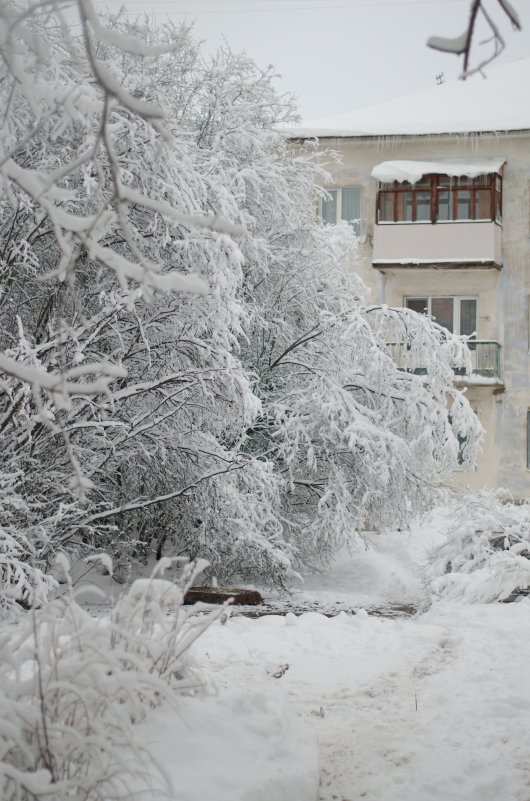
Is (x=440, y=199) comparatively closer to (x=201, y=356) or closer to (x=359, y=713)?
(x=201, y=356)

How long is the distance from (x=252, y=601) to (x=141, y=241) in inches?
196

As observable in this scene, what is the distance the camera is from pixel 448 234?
25094 mm

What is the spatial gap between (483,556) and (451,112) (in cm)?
1916

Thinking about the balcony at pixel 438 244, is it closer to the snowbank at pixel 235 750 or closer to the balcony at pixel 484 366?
the balcony at pixel 484 366

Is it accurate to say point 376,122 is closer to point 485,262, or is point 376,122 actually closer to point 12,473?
point 485,262

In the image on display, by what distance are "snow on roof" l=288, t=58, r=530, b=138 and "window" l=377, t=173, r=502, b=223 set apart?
57.6 inches

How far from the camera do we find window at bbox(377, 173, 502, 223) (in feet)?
82.6

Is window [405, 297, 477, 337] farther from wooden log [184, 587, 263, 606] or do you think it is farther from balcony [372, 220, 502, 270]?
wooden log [184, 587, 263, 606]

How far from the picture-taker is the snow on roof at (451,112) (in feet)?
84.8

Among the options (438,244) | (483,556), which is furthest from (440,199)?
(483,556)

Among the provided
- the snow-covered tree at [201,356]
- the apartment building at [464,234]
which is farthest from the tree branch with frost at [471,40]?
the apartment building at [464,234]

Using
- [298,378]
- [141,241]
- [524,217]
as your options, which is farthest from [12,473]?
[524,217]

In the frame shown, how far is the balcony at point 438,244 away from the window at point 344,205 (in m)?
1.72

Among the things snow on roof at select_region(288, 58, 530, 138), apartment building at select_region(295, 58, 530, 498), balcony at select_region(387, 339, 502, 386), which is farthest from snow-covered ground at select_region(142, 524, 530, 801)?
snow on roof at select_region(288, 58, 530, 138)
